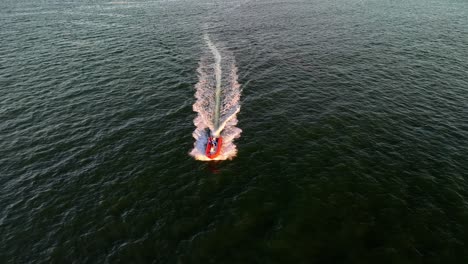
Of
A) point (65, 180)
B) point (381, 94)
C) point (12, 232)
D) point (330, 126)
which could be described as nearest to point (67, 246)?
point (12, 232)

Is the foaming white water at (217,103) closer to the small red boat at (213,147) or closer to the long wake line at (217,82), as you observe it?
the long wake line at (217,82)

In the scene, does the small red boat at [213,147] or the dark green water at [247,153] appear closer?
the dark green water at [247,153]

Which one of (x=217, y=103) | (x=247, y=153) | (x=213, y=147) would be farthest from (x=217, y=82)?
(x=247, y=153)

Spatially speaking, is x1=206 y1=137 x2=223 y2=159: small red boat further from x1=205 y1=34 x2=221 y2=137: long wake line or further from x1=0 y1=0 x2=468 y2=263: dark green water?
x1=205 y1=34 x2=221 y2=137: long wake line

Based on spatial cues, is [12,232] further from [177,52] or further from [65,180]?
[177,52]

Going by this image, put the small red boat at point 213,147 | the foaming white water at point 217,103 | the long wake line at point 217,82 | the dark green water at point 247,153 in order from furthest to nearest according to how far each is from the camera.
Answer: the long wake line at point 217,82
the foaming white water at point 217,103
the small red boat at point 213,147
the dark green water at point 247,153

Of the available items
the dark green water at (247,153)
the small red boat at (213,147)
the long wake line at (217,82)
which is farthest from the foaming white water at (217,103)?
the dark green water at (247,153)
